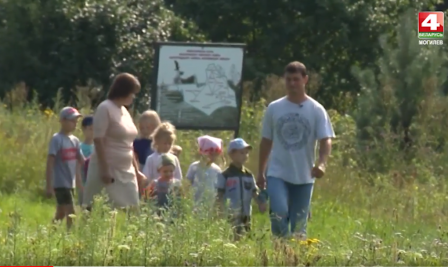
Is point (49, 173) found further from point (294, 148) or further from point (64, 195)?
point (294, 148)

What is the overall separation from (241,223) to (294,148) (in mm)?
858

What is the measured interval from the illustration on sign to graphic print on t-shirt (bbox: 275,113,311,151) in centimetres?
485

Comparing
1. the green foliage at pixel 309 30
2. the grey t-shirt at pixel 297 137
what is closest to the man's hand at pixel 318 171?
the grey t-shirt at pixel 297 137

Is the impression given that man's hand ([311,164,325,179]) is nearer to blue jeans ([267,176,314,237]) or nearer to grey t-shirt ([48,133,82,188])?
blue jeans ([267,176,314,237])

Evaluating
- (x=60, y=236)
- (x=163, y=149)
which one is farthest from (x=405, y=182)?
(x=60, y=236)

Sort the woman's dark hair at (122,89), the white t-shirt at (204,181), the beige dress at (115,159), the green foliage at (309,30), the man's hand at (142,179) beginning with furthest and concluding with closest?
the green foliage at (309,30), the man's hand at (142,179), the woman's dark hair at (122,89), the beige dress at (115,159), the white t-shirt at (204,181)


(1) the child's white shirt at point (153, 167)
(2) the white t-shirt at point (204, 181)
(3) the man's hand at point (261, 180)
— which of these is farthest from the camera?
(1) the child's white shirt at point (153, 167)

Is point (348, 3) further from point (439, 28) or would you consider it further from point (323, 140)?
point (323, 140)

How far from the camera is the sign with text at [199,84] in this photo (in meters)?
14.7

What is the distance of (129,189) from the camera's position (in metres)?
9.77

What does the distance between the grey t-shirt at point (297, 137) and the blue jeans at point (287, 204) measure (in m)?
0.08

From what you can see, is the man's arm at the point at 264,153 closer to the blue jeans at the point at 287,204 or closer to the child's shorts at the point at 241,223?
the blue jeans at the point at 287,204

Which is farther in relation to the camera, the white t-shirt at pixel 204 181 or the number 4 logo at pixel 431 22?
the number 4 logo at pixel 431 22

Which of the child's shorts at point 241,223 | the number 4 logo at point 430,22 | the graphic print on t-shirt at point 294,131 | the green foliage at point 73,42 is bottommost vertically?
the child's shorts at point 241,223
